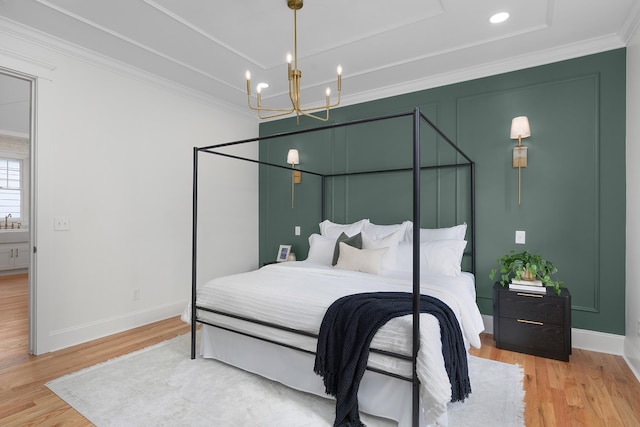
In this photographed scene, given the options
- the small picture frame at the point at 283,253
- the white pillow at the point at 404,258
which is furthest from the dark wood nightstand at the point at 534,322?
the small picture frame at the point at 283,253

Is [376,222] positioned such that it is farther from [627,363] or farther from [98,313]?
[98,313]

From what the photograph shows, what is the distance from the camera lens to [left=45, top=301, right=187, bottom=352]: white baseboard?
299cm

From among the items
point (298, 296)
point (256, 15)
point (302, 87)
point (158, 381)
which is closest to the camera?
point (298, 296)

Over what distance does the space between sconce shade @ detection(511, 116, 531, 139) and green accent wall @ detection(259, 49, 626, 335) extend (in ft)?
0.57

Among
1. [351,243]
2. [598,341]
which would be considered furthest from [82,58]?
[598,341]

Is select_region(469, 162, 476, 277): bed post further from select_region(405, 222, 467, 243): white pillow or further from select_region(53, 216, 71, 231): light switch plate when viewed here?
select_region(53, 216, 71, 231): light switch plate

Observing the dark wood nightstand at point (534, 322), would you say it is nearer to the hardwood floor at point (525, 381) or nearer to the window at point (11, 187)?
the hardwood floor at point (525, 381)

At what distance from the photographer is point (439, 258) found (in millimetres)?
2990

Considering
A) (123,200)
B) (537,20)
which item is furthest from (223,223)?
(537,20)

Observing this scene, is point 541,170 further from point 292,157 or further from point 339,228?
point 292,157

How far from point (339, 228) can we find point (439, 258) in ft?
4.03

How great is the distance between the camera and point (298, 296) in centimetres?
225

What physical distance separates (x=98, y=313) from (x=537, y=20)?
4490mm

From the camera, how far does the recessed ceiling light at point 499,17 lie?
257cm
